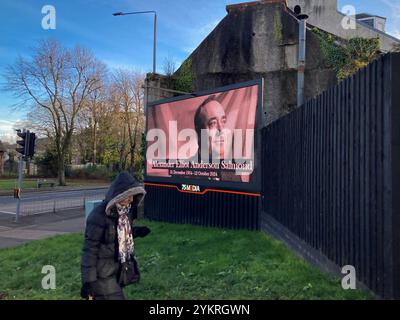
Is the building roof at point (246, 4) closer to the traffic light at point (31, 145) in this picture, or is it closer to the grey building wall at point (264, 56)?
the grey building wall at point (264, 56)

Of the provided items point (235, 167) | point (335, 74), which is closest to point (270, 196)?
point (235, 167)

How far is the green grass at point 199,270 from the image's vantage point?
5.18 m

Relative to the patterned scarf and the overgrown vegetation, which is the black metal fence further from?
the overgrown vegetation

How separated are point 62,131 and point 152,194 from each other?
35168mm

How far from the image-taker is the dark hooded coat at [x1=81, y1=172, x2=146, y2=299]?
3797mm

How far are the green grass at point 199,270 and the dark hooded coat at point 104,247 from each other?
176 cm

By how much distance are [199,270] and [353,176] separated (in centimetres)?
316

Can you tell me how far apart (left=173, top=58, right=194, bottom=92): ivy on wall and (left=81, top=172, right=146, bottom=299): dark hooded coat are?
1151 centimetres

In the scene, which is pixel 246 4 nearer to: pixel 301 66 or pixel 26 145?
pixel 301 66

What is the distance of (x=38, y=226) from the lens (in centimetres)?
1581

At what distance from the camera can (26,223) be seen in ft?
54.6

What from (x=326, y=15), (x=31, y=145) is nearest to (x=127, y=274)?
(x=31, y=145)

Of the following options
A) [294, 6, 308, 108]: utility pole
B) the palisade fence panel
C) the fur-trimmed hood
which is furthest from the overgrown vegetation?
the fur-trimmed hood
